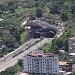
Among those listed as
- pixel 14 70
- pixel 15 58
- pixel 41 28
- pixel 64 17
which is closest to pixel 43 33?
pixel 41 28

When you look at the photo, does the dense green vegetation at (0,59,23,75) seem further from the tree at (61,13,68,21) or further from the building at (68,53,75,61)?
the tree at (61,13,68,21)

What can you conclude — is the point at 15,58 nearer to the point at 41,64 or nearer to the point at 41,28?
the point at 41,64

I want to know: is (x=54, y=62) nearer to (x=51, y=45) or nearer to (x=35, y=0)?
(x=51, y=45)

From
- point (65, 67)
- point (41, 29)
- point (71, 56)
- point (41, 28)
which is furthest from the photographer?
point (41, 28)

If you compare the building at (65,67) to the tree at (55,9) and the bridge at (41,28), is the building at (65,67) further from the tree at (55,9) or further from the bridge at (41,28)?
the tree at (55,9)

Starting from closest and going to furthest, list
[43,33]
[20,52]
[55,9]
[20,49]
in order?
[20,52] → [20,49] → [43,33] → [55,9]

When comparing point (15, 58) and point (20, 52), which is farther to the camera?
point (20, 52)

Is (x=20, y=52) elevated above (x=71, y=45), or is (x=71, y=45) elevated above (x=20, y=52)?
(x=71, y=45)

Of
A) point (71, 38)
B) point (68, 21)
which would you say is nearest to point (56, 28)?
point (68, 21)
